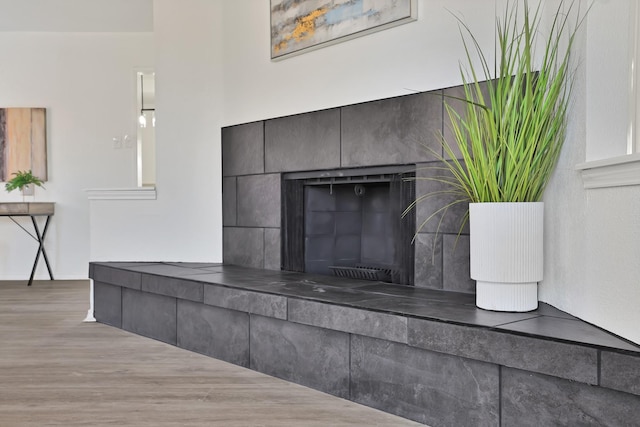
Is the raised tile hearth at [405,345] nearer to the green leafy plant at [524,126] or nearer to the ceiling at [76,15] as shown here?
the green leafy plant at [524,126]

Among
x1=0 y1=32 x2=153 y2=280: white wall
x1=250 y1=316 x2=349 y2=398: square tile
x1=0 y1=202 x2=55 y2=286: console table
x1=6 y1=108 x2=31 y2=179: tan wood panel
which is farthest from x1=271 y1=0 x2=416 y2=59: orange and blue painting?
x1=6 y1=108 x2=31 y2=179: tan wood panel

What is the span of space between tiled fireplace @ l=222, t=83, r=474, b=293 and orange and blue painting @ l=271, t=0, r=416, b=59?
1.10ft

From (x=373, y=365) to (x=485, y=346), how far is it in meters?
0.46

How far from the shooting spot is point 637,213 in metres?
1.47

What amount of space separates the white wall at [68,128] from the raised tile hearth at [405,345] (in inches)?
113

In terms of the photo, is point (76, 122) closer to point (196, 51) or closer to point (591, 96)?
point (196, 51)

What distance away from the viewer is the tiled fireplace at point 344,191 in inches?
97.3

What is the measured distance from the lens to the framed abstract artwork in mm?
5539

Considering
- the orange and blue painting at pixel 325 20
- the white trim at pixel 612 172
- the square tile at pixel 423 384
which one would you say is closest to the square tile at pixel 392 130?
the orange and blue painting at pixel 325 20

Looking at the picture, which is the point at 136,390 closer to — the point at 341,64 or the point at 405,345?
the point at 405,345

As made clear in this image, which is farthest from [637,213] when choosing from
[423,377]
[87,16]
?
[87,16]

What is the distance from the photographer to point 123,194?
3615 millimetres

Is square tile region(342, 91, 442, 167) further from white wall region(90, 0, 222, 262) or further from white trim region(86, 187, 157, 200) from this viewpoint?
white trim region(86, 187, 157, 200)

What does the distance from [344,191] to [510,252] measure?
4.37 feet
